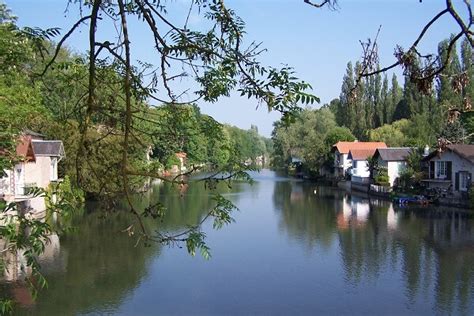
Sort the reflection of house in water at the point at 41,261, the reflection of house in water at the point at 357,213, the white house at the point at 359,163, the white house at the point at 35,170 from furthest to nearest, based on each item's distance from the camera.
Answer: the white house at the point at 359,163
the reflection of house in water at the point at 357,213
the white house at the point at 35,170
the reflection of house in water at the point at 41,261

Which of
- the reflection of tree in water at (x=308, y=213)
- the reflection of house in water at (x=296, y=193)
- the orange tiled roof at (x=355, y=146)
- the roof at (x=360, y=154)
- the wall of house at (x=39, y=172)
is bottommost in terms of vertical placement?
the reflection of tree in water at (x=308, y=213)

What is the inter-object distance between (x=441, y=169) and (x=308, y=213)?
931 cm

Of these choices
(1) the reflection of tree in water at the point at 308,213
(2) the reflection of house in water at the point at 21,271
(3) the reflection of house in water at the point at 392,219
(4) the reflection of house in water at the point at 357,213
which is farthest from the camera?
(4) the reflection of house in water at the point at 357,213

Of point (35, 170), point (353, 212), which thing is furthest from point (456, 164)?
point (35, 170)

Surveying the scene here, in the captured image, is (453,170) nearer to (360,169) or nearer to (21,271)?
(360,169)

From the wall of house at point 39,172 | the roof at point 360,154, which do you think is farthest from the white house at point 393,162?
the wall of house at point 39,172

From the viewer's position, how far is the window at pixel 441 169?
31.6m

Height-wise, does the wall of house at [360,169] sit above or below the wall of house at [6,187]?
above

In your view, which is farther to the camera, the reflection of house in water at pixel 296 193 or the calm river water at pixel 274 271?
the reflection of house in water at pixel 296 193

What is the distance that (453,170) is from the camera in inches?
1221

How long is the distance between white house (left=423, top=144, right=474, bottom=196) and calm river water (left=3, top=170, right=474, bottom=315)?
5072 millimetres

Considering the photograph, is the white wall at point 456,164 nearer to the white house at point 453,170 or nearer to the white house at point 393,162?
Result: the white house at point 453,170

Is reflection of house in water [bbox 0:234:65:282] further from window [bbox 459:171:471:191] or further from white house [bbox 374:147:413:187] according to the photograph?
white house [bbox 374:147:413:187]

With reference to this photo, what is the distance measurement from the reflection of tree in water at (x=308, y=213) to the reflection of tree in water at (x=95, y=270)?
5.17m
